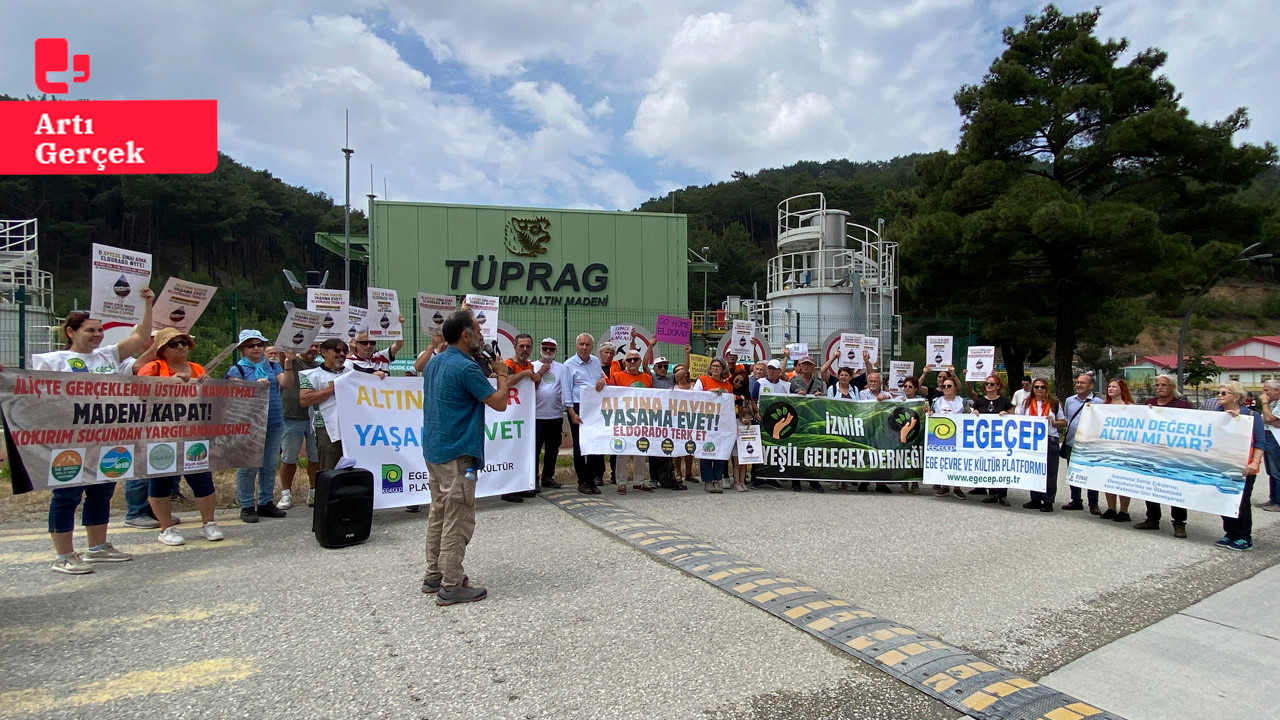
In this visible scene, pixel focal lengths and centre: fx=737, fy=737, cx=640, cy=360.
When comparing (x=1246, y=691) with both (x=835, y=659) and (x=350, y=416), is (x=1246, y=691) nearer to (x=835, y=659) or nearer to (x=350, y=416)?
(x=835, y=659)

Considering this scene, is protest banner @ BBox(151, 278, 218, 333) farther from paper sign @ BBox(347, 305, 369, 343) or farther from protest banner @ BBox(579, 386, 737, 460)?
protest banner @ BBox(579, 386, 737, 460)

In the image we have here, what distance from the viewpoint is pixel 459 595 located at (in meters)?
4.99

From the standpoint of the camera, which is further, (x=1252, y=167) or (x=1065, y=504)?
(x=1252, y=167)

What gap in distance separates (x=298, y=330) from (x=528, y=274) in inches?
759

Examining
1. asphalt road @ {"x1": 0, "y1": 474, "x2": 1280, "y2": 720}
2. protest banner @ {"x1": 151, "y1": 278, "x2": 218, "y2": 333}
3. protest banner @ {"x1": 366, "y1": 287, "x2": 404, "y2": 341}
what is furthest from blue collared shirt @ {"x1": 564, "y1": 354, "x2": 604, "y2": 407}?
protest banner @ {"x1": 151, "y1": 278, "x2": 218, "y2": 333}

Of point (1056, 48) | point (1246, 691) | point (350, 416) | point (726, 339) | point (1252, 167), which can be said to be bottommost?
point (1246, 691)

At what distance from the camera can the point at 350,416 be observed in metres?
7.48

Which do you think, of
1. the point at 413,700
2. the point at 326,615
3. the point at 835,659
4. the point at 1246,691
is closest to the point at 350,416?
the point at 326,615

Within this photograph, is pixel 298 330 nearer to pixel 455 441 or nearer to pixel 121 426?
pixel 121 426

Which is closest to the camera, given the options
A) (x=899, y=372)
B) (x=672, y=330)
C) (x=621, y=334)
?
(x=621, y=334)

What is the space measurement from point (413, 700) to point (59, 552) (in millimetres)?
3963

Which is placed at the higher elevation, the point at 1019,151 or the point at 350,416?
the point at 1019,151

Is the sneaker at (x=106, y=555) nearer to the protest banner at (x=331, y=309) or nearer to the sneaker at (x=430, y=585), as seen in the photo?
the sneaker at (x=430, y=585)

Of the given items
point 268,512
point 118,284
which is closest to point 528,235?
point 118,284
